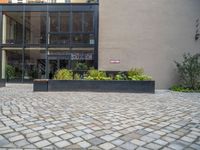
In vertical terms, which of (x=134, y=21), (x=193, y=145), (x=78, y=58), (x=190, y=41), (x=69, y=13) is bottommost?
(x=193, y=145)

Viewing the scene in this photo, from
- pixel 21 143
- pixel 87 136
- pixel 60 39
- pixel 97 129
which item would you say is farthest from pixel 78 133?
pixel 60 39

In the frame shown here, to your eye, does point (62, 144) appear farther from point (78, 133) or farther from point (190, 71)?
point (190, 71)

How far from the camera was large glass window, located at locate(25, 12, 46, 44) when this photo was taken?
19219 mm

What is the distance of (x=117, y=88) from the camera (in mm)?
12656

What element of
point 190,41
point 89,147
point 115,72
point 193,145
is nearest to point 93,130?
point 89,147

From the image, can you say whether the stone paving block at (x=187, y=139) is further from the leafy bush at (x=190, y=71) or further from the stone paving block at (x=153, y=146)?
the leafy bush at (x=190, y=71)

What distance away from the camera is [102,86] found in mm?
12703

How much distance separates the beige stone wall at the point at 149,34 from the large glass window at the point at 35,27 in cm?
587

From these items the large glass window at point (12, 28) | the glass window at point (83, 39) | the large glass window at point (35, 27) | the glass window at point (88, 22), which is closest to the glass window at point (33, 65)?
the large glass window at point (35, 27)

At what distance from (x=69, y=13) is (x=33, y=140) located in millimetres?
15975

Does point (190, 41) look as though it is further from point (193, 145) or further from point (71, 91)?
point (193, 145)

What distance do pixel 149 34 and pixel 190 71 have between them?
154 inches

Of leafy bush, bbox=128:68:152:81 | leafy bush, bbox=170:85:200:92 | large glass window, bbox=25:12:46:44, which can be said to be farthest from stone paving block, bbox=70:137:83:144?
large glass window, bbox=25:12:46:44

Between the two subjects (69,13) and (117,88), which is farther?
(69,13)
